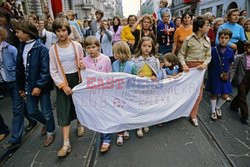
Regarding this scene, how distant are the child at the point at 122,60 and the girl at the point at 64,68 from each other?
534mm

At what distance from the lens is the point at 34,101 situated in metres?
3.01

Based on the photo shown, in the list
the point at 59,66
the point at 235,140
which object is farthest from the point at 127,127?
the point at 235,140

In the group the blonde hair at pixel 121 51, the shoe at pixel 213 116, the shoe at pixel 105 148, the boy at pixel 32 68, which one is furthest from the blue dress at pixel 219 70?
the boy at pixel 32 68

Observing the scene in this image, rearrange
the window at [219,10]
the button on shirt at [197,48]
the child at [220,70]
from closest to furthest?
1. the button on shirt at [197,48]
2. the child at [220,70]
3. the window at [219,10]

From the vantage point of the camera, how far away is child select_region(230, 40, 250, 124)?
3607 millimetres

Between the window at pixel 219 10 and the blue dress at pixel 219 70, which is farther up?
the window at pixel 219 10

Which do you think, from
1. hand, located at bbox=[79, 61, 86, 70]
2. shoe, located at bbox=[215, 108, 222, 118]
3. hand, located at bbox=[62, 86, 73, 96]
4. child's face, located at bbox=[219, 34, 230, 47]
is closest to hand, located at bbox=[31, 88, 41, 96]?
hand, located at bbox=[62, 86, 73, 96]

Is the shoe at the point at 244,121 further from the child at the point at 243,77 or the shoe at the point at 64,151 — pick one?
the shoe at the point at 64,151

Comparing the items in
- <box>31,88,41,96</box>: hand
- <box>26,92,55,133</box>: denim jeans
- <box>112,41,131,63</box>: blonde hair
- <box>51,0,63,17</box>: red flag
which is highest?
<box>51,0,63,17</box>: red flag

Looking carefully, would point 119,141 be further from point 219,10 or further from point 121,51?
point 219,10

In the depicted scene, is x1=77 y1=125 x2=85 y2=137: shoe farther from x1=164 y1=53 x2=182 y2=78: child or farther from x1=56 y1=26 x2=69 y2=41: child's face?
x1=164 y1=53 x2=182 y2=78: child

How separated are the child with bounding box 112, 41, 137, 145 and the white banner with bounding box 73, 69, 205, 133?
156 mm

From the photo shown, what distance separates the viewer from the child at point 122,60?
288 centimetres

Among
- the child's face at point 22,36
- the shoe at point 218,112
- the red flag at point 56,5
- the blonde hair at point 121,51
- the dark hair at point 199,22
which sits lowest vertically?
the shoe at point 218,112
